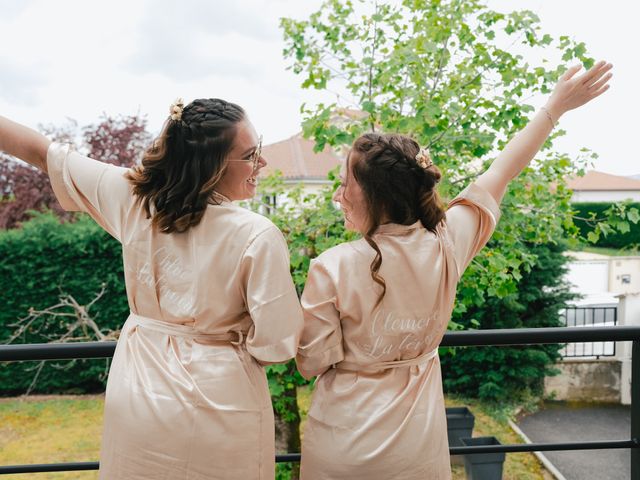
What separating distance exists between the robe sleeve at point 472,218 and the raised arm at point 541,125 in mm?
31

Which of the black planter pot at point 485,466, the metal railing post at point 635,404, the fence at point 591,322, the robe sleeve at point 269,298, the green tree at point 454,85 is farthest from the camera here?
the fence at point 591,322

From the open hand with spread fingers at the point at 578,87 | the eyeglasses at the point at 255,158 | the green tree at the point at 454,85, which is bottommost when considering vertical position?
the eyeglasses at the point at 255,158

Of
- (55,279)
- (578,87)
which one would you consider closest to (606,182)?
(55,279)

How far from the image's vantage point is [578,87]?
130 centimetres

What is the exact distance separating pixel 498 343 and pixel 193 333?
27.1 inches

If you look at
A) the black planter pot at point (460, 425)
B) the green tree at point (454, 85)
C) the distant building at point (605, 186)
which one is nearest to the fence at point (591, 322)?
the black planter pot at point (460, 425)

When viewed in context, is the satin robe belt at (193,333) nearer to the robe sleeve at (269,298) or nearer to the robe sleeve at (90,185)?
the robe sleeve at (269,298)

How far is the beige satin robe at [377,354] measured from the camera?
3.46 ft

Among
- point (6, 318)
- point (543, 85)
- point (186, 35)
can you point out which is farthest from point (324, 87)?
point (186, 35)

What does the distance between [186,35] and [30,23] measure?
163 inches

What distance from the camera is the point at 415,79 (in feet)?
11.5

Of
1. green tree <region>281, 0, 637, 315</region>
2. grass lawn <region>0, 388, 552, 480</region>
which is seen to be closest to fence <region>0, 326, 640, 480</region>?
green tree <region>281, 0, 637, 315</region>

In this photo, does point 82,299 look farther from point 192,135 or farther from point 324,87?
point 192,135

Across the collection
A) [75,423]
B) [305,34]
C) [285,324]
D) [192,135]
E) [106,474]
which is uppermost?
[305,34]
